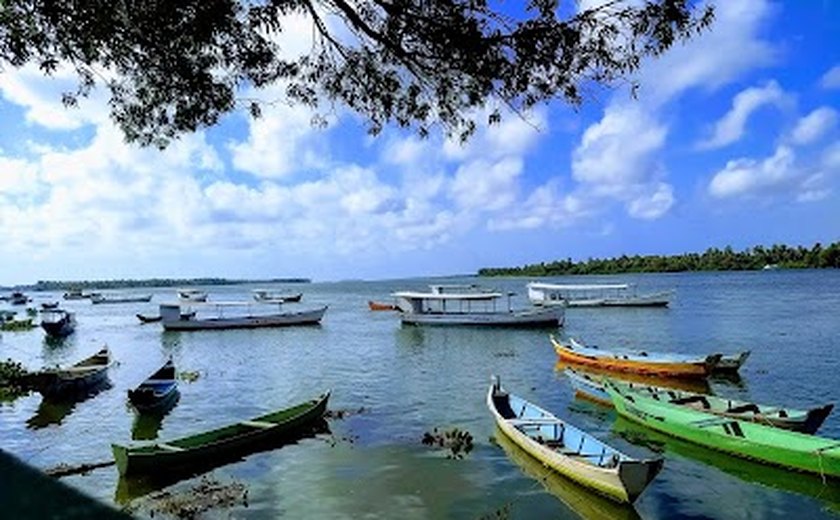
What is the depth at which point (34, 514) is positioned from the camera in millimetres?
13023

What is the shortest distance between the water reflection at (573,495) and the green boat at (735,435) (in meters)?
4.26

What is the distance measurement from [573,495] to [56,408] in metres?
18.9

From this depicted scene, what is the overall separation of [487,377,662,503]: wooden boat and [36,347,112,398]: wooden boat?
16.0 meters

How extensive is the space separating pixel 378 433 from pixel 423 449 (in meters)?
2.42

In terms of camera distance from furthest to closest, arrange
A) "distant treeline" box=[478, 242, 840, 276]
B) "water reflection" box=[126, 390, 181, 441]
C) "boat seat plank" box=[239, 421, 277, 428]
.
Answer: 1. "distant treeline" box=[478, 242, 840, 276]
2. "water reflection" box=[126, 390, 181, 441]
3. "boat seat plank" box=[239, 421, 277, 428]

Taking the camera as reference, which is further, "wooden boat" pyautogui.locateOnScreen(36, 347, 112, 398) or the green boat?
"wooden boat" pyautogui.locateOnScreen(36, 347, 112, 398)

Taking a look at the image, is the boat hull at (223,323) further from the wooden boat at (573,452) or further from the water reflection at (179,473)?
the wooden boat at (573,452)

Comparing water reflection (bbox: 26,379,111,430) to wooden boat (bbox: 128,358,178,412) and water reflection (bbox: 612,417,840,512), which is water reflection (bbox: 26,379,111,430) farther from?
water reflection (bbox: 612,417,840,512)

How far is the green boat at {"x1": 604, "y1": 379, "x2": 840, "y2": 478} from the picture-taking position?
48.3 ft

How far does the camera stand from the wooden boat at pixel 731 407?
17.6 metres

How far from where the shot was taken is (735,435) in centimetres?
1667

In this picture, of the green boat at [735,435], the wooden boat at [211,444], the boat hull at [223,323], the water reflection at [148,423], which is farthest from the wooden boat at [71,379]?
the boat hull at [223,323]

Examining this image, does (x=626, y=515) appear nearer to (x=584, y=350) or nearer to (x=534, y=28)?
(x=534, y=28)

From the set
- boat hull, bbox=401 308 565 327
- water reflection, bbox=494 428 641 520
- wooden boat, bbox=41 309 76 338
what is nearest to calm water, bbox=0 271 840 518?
water reflection, bbox=494 428 641 520
